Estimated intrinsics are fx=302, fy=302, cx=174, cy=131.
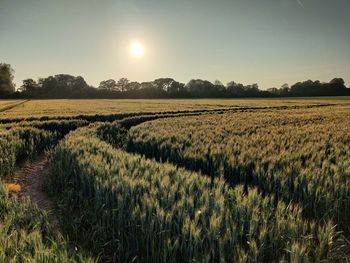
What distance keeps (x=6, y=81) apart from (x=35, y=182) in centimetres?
9483

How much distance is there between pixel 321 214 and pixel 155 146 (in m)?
6.23

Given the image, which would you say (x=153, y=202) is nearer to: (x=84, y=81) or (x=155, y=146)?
(x=155, y=146)

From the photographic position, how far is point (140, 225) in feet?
12.2

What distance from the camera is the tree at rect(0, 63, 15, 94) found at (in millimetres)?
86812

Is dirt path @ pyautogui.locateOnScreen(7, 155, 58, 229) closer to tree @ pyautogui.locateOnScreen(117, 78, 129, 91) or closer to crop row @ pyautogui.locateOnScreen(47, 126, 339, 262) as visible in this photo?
crop row @ pyautogui.locateOnScreen(47, 126, 339, 262)

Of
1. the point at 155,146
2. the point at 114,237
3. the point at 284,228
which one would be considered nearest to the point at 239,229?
the point at 284,228

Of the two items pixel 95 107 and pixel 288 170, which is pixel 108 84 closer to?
pixel 95 107

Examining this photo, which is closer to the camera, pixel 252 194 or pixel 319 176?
pixel 252 194

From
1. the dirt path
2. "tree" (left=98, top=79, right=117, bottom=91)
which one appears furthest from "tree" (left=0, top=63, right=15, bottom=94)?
the dirt path

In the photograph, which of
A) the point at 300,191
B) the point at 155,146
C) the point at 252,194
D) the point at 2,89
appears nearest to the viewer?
the point at 252,194

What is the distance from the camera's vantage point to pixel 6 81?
89562mm

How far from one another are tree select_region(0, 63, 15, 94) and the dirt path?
289 ft

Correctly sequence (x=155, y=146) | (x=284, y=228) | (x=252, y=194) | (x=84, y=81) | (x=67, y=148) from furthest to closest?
1. (x=84, y=81)
2. (x=155, y=146)
3. (x=67, y=148)
4. (x=252, y=194)
5. (x=284, y=228)

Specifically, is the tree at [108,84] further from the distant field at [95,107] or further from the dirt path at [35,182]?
the dirt path at [35,182]
